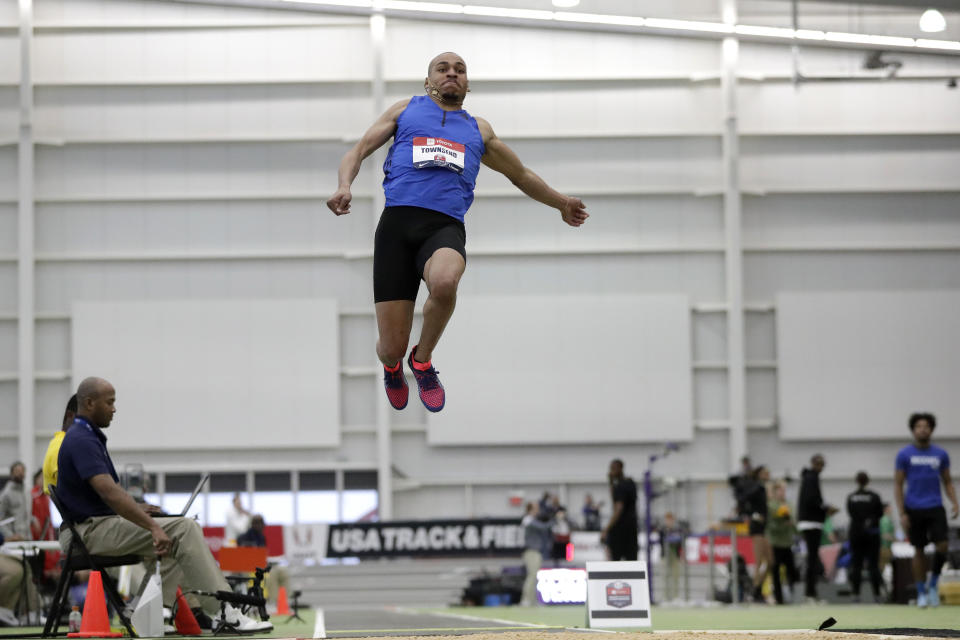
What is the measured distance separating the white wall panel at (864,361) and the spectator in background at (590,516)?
11.5ft

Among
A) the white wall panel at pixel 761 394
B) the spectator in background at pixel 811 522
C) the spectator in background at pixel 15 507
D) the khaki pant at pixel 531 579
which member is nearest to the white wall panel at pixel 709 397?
the white wall panel at pixel 761 394

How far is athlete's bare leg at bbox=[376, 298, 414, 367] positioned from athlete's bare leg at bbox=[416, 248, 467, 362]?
0.09 meters

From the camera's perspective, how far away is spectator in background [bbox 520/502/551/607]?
1447cm

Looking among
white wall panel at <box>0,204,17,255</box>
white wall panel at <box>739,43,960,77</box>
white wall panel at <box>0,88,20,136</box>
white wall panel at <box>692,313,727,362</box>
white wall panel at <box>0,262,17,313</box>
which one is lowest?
white wall panel at <box>692,313,727,362</box>

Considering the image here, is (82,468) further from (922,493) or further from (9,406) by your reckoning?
(9,406)

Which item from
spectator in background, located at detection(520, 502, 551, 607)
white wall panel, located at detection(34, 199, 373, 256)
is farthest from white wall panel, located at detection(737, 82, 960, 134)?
spectator in background, located at detection(520, 502, 551, 607)

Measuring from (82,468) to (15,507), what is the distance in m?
5.86

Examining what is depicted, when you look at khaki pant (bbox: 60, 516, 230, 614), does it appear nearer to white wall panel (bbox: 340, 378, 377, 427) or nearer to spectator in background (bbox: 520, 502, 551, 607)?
spectator in background (bbox: 520, 502, 551, 607)

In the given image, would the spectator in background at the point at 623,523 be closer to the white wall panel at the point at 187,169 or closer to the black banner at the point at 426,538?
the black banner at the point at 426,538

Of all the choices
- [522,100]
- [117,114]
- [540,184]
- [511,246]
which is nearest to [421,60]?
[522,100]

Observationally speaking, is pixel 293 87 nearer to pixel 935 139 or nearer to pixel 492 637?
pixel 935 139

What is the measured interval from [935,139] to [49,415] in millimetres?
15576

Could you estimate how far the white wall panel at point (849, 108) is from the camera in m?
21.7

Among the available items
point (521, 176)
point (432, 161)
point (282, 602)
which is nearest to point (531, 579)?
point (282, 602)
